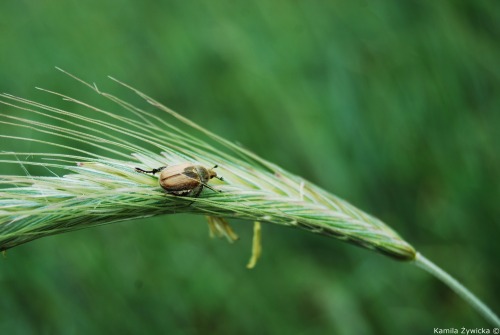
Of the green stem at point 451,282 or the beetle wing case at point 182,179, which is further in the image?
the green stem at point 451,282

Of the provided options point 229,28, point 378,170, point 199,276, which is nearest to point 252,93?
point 229,28

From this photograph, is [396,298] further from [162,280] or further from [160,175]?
[160,175]

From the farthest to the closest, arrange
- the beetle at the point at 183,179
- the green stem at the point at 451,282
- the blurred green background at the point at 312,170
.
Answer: the blurred green background at the point at 312,170 < the green stem at the point at 451,282 < the beetle at the point at 183,179

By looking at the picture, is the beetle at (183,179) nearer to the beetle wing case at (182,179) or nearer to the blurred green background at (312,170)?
the beetle wing case at (182,179)

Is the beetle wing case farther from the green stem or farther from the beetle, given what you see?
the green stem

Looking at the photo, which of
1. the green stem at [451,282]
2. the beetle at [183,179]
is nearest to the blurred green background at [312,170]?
the green stem at [451,282]

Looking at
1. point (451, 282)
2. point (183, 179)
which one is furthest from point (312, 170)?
point (183, 179)

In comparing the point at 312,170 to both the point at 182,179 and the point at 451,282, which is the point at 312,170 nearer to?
the point at 451,282
